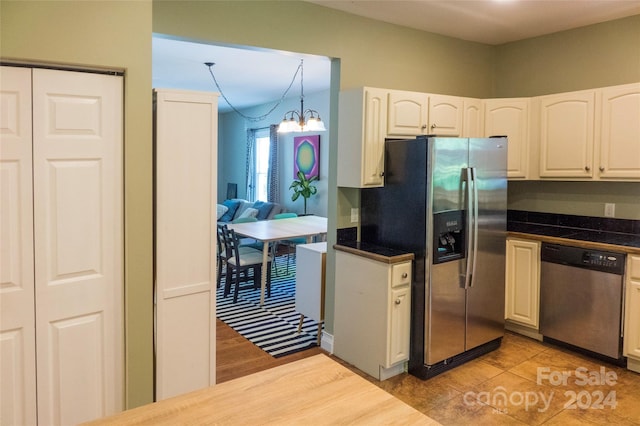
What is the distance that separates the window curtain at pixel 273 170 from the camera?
27.0 ft

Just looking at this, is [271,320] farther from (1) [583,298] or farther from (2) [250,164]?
(2) [250,164]

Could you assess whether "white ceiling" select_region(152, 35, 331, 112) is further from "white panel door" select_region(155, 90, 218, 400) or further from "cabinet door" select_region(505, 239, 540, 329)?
"cabinet door" select_region(505, 239, 540, 329)

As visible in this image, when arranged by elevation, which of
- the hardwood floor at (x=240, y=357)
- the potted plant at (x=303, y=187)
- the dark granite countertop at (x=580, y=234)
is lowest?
the hardwood floor at (x=240, y=357)

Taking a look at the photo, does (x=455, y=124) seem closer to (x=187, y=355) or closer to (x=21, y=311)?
(x=187, y=355)

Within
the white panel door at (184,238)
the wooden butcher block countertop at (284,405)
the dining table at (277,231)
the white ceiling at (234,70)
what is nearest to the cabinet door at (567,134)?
the white ceiling at (234,70)

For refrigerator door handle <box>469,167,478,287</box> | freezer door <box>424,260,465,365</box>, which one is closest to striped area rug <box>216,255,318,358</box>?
freezer door <box>424,260,465,365</box>

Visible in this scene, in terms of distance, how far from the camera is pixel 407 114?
3475mm

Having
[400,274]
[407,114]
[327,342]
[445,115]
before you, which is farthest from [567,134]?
[327,342]

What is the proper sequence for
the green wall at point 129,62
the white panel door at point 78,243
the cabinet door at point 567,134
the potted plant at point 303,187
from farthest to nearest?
the potted plant at point 303,187
the cabinet door at point 567,134
the white panel door at point 78,243
the green wall at point 129,62

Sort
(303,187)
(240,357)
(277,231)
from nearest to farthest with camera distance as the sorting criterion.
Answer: (240,357)
(277,231)
(303,187)

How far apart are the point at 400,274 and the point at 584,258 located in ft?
4.68

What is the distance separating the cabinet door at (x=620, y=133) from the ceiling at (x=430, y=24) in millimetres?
650

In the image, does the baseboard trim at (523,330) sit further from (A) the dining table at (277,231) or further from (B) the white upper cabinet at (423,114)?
(A) the dining table at (277,231)

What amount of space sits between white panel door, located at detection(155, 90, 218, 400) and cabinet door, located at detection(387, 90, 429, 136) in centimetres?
149
